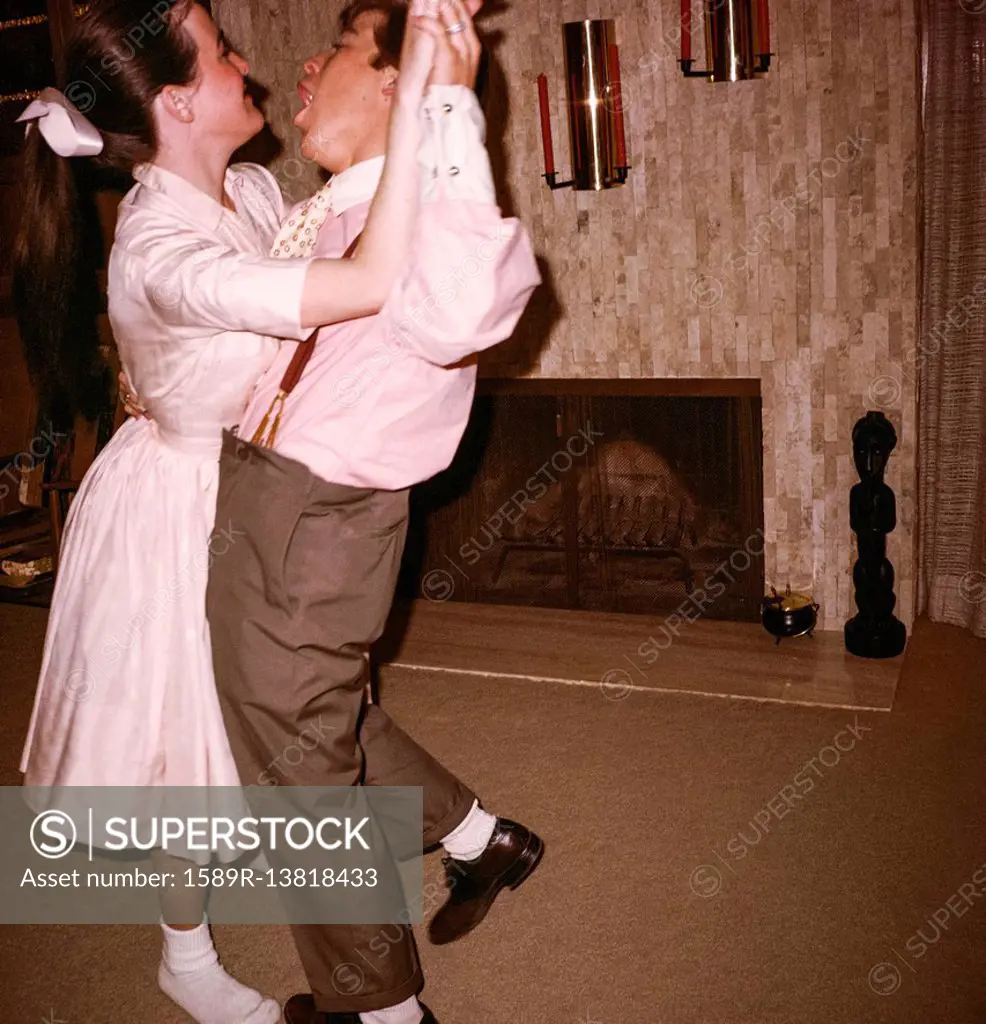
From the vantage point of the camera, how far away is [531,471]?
10.1ft

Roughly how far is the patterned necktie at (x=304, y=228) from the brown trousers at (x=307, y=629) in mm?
275

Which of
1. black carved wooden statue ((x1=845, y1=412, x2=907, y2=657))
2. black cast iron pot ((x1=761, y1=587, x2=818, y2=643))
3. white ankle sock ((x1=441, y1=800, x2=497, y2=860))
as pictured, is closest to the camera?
white ankle sock ((x1=441, y1=800, x2=497, y2=860))

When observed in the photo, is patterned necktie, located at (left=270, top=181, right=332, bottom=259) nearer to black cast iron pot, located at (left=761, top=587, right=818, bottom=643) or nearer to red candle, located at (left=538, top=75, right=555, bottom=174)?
red candle, located at (left=538, top=75, right=555, bottom=174)

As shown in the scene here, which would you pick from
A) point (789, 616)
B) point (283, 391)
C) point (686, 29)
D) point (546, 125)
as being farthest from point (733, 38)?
point (283, 391)

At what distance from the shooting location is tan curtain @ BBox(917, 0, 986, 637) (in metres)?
2.44

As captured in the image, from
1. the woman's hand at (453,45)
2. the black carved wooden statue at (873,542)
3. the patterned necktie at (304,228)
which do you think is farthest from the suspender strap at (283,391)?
the black carved wooden statue at (873,542)

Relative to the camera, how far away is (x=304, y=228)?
56.2 inches

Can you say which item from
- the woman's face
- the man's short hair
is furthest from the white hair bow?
the man's short hair

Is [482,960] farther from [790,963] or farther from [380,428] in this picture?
[380,428]

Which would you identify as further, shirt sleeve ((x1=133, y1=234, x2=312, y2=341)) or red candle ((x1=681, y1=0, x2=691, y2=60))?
red candle ((x1=681, y1=0, x2=691, y2=60))

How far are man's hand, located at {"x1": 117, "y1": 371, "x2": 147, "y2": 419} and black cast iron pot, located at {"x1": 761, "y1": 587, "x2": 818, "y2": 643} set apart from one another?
168cm

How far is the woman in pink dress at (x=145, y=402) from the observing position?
1.41 meters

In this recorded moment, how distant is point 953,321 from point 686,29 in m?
0.93

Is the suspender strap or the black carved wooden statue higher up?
the suspender strap
